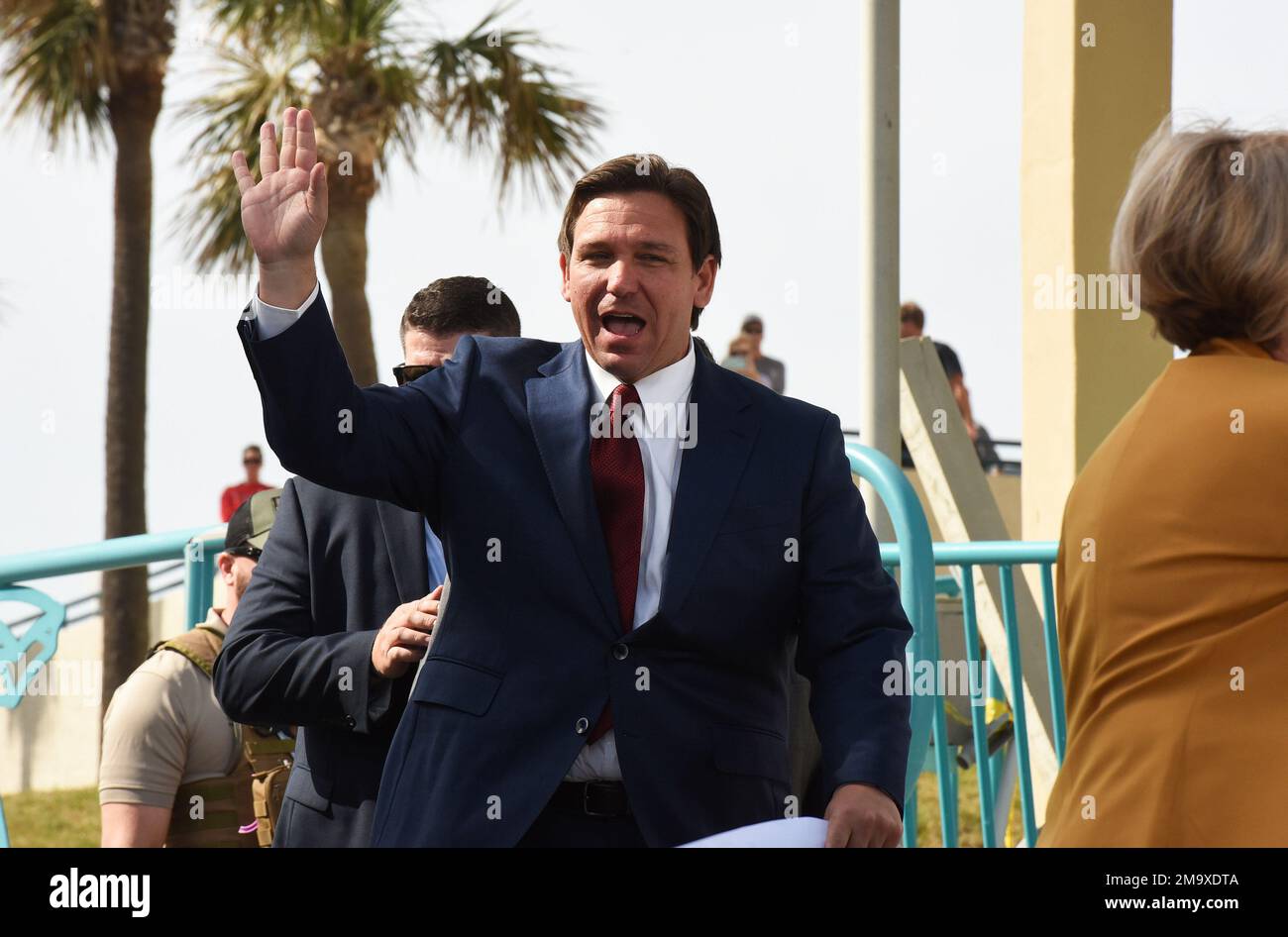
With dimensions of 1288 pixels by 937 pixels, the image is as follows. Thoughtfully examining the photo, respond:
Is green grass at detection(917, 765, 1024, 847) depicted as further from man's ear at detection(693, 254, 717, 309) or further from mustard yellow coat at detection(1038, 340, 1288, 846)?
mustard yellow coat at detection(1038, 340, 1288, 846)

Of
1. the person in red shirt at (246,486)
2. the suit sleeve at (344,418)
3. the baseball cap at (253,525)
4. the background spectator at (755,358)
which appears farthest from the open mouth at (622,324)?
the person in red shirt at (246,486)

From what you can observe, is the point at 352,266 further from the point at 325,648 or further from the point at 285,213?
the point at 285,213

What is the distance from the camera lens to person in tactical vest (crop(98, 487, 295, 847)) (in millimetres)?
3701

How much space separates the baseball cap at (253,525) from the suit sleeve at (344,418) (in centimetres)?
106

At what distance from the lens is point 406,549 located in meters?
3.37

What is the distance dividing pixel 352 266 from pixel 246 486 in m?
1.99

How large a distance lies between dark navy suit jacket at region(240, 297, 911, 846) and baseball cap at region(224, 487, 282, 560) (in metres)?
1.11

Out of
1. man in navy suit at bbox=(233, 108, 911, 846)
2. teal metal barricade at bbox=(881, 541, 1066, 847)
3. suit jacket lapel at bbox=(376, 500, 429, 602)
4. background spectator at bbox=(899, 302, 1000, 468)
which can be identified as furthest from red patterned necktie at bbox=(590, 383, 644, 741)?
background spectator at bbox=(899, 302, 1000, 468)

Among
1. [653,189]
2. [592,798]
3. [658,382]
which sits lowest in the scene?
[592,798]

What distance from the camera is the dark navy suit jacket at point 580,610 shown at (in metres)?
2.68

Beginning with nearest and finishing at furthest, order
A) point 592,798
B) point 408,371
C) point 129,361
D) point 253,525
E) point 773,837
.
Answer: point 773,837, point 592,798, point 408,371, point 253,525, point 129,361

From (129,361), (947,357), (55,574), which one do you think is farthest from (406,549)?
(129,361)

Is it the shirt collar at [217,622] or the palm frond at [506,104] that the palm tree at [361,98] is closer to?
the palm frond at [506,104]

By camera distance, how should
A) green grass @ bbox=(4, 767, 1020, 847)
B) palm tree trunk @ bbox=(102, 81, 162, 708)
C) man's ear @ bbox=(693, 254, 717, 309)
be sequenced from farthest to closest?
palm tree trunk @ bbox=(102, 81, 162, 708) < green grass @ bbox=(4, 767, 1020, 847) < man's ear @ bbox=(693, 254, 717, 309)
